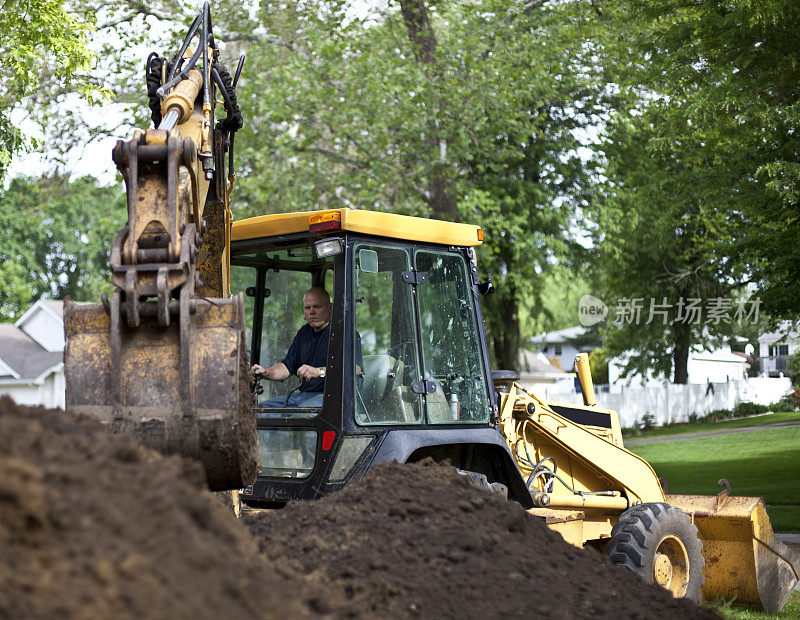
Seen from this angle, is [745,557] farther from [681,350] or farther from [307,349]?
[681,350]

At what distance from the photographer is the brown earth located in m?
2.30

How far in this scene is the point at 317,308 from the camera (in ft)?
20.4

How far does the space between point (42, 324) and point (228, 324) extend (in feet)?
160

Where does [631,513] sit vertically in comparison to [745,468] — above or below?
above

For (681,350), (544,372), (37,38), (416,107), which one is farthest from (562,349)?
(37,38)

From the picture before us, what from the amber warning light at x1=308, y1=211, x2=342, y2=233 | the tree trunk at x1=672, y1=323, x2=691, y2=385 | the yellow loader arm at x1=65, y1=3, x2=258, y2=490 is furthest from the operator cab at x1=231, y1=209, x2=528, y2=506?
the tree trunk at x1=672, y1=323, x2=691, y2=385

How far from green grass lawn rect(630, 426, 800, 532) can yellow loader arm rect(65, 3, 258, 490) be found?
33.2ft

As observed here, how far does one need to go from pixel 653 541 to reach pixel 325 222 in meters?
3.40

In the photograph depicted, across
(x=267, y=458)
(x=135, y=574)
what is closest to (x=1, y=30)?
(x=267, y=458)

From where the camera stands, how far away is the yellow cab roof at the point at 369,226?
5.34m

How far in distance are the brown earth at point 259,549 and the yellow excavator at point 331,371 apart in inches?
20.4

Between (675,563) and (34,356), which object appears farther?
(34,356)

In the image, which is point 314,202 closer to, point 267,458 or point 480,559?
point 267,458

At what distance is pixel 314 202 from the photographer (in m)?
18.2
